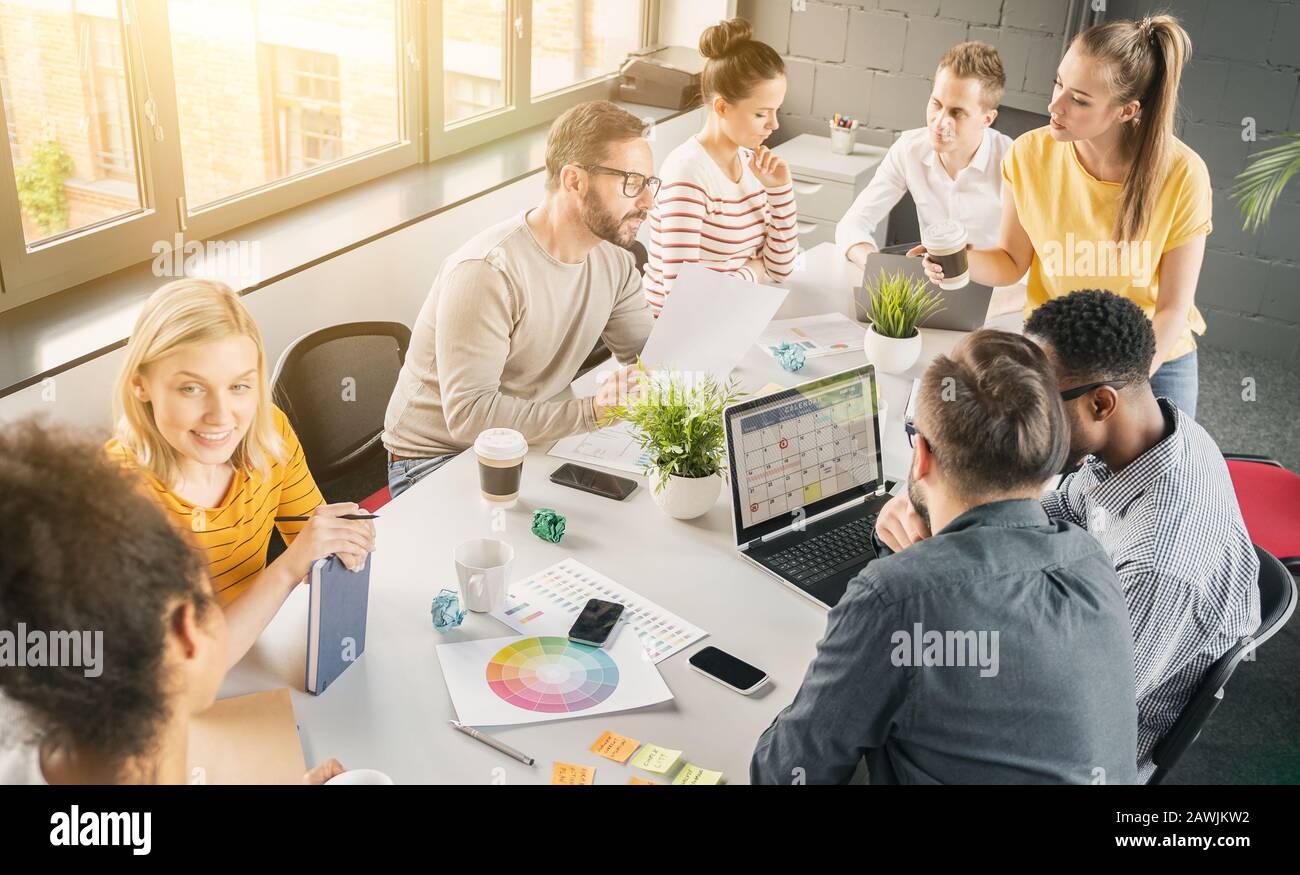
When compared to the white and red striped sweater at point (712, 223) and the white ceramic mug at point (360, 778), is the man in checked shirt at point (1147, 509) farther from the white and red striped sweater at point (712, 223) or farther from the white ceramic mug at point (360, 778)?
the white and red striped sweater at point (712, 223)

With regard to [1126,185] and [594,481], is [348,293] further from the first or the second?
[1126,185]

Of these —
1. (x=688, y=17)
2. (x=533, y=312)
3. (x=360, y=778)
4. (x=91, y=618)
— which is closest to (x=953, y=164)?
(x=533, y=312)

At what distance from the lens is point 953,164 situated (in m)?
3.37

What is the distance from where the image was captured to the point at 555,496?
2.10 m

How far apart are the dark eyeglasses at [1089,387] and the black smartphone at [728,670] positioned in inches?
29.0

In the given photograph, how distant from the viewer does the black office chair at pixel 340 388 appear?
2465 millimetres

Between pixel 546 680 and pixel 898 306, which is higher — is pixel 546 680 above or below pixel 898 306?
below

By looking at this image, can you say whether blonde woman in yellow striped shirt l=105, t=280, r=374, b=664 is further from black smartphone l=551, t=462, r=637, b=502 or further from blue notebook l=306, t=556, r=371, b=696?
black smartphone l=551, t=462, r=637, b=502

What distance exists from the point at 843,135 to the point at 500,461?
330cm

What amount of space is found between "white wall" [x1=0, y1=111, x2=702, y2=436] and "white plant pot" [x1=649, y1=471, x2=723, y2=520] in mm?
1328

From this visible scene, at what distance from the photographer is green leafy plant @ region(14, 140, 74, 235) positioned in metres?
2.51

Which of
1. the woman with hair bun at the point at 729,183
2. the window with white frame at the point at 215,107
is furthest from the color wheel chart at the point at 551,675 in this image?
the window with white frame at the point at 215,107

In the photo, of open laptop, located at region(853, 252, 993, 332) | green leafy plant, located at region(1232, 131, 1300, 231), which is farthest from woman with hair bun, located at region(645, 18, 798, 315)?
green leafy plant, located at region(1232, 131, 1300, 231)
